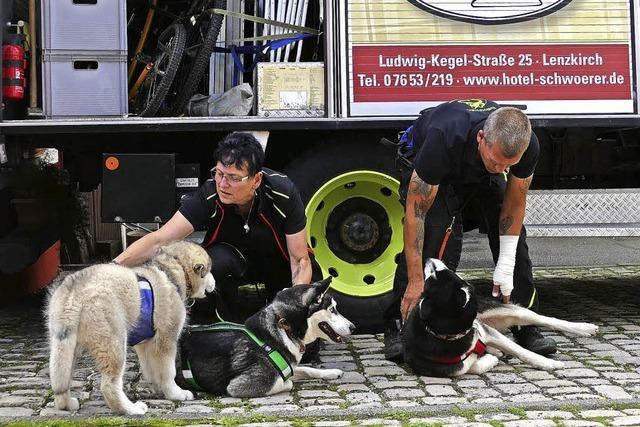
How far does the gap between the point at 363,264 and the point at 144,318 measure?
2.40 meters

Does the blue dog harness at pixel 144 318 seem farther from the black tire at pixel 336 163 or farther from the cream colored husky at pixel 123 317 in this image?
the black tire at pixel 336 163

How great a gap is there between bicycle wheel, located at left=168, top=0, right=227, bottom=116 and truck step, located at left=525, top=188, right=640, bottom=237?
95.6 inches

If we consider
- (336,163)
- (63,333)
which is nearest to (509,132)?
(336,163)

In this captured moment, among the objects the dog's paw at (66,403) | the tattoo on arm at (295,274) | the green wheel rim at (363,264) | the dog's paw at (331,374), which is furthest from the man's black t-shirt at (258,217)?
the dog's paw at (66,403)

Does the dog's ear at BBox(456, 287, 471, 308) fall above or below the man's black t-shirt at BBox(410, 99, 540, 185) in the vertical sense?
below

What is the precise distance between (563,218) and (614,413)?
2768 mm

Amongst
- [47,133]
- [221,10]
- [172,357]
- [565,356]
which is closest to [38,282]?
[47,133]

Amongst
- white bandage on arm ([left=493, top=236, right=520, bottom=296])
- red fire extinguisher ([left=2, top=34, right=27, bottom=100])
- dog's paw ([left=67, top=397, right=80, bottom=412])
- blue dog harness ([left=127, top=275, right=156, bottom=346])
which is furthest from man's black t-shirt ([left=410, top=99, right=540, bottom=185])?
red fire extinguisher ([left=2, top=34, right=27, bottom=100])

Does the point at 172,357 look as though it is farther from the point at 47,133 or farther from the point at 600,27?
the point at 600,27

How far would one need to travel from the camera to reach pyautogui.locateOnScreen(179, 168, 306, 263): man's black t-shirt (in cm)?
556

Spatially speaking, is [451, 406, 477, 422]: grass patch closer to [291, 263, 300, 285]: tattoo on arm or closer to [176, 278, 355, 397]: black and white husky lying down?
[176, 278, 355, 397]: black and white husky lying down

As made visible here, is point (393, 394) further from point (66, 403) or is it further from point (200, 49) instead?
point (200, 49)

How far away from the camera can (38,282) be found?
8.54 metres

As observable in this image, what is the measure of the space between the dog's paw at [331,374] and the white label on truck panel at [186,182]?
66.9 inches
